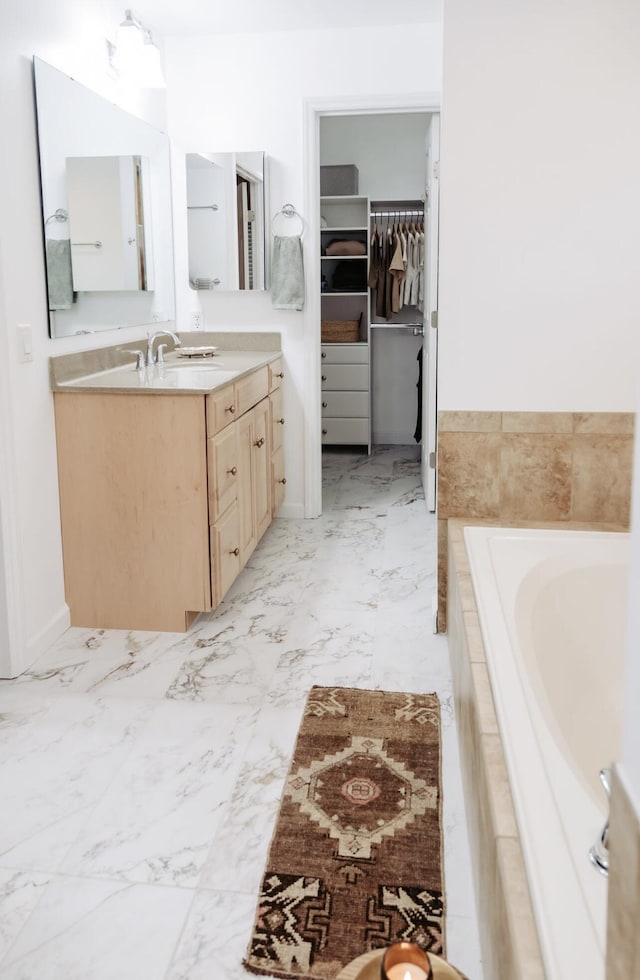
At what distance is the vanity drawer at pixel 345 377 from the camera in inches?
241

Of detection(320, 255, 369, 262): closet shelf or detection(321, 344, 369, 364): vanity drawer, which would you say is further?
→ detection(321, 344, 369, 364): vanity drawer

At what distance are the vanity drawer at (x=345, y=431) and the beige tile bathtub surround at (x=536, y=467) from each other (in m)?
3.29

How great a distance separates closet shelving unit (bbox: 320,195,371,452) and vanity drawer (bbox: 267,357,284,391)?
5.61ft

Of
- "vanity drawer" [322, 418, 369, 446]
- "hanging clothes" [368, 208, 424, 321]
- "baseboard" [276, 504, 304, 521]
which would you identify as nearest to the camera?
"baseboard" [276, 504, 304, 521]

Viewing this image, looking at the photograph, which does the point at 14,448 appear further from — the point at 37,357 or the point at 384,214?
the point at 384,214

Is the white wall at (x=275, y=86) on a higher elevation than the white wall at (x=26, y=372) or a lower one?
higher

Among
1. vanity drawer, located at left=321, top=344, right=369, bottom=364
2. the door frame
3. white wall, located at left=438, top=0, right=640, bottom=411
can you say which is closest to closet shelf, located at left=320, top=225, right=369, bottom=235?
vanity drawer, located at left=321, top=344, right=369, bottom=364

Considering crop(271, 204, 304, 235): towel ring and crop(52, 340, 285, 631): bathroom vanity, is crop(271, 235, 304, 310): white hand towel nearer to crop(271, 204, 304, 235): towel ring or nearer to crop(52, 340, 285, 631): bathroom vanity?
crop(271, 204, 304, 235): towel ring

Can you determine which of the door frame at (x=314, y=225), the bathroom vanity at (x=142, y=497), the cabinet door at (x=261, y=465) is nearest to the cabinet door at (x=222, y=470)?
the bathroom vanity at (x=142, y=497)

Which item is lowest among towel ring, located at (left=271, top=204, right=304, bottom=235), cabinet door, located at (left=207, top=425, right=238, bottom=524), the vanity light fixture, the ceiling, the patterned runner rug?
the patterned runner rug

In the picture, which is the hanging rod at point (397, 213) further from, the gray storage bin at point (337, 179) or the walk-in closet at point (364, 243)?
the gray storage bin at point (337, 179)

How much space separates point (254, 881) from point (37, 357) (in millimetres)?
1832

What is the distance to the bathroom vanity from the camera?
3.01 m

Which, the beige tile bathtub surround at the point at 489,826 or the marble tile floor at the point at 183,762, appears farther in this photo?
the marble tile floor at the point at 183,762
